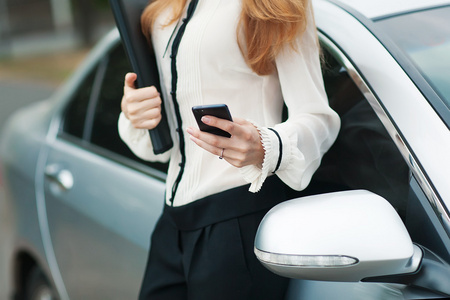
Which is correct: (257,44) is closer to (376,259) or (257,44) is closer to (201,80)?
(201,80)

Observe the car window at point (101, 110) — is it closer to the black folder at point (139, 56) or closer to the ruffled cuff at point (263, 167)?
the black folder at point (139, 56)

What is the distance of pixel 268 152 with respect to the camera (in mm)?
1321

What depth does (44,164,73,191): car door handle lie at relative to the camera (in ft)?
8.03

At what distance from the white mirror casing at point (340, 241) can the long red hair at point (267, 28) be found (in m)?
0.38

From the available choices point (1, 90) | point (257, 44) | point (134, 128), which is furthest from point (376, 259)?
point (1, 90)

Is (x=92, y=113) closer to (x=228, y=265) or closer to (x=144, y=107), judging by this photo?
(x=144, y=107)

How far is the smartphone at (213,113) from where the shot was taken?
1.23m

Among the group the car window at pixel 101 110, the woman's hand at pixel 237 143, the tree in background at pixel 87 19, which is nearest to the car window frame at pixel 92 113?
the car window at pixel 101 110

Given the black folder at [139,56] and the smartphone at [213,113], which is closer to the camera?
the smartphone at [213,113]

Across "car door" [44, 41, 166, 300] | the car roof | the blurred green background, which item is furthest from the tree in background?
the car roof

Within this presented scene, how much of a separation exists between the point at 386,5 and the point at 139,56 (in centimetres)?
67

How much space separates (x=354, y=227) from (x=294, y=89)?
1.30ft

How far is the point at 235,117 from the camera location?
4.46 ft

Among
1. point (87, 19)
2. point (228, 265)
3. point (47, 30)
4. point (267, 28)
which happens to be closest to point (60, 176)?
point (228, 265)
